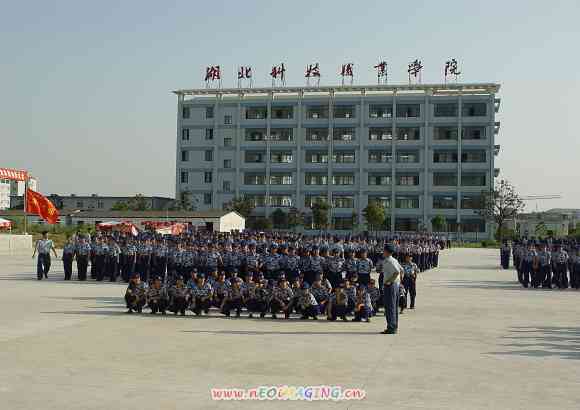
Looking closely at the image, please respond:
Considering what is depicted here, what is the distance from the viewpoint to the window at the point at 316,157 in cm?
7788

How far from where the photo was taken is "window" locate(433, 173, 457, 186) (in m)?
75.1

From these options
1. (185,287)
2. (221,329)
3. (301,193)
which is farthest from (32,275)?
(301,193)

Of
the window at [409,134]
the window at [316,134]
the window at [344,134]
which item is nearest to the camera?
the window at [409,134]

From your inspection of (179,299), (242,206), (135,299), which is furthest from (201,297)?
(242,206)

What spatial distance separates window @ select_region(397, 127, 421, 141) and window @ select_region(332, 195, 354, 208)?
8.43 m

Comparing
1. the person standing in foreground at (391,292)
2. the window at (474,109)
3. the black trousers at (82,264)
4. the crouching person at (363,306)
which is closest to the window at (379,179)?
the window at (474,109)

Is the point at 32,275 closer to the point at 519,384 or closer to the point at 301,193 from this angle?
the point at 519,384

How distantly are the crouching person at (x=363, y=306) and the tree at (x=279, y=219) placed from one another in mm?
62166

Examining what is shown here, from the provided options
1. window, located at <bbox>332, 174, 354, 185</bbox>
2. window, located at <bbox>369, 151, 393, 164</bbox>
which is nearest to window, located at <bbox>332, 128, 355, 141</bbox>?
window, located at <bbox>369, 151, 393, 164</bbox>

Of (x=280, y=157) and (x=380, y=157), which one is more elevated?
(x=280, y=157)

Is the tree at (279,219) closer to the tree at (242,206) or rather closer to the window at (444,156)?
the tree at (242,206)

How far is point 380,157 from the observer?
251 ft

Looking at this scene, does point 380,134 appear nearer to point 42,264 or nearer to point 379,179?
point 379,179

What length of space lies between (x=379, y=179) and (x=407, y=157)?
3.81 meters
